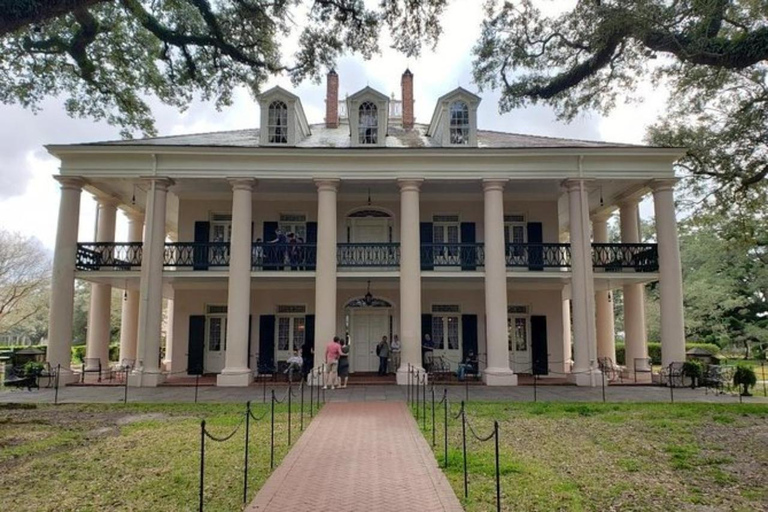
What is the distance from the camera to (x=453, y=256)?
19.3 m

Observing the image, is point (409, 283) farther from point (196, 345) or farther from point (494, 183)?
point (196, 345)

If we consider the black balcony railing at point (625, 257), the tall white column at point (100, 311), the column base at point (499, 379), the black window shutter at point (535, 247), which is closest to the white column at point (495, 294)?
the column base at point (499, 379)

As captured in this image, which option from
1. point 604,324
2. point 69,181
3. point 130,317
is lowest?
point 604,324

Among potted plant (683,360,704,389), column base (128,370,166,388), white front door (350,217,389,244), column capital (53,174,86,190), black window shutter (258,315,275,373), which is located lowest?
column base (128,370,166,388)

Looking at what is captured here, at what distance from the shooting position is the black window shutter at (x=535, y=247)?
61.6 feet

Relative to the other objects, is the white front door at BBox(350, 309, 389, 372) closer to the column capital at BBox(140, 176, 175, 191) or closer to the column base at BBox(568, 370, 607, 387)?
the column base at BBox(568, 370, 607, 387)

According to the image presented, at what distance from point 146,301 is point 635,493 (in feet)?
49.3

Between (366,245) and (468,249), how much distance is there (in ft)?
13.3

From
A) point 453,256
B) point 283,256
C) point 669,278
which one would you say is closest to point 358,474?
point 283,256

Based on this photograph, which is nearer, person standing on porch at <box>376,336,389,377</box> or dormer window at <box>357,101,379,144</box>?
dormer window at <box>357,101,379,144</box>

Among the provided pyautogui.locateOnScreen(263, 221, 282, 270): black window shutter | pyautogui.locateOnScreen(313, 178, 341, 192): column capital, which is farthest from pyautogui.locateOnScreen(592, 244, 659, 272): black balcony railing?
pyautogui.locateOnScreen(263, 221, 282, 270): black window shutter

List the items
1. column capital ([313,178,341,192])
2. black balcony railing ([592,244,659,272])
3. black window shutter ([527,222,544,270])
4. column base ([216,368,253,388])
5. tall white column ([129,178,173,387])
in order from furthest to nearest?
black window shutter ([527,222,544,270]) < black balcony railing ([592,244,659,272]) < column capital ([313,178,341,192]) < tall white column ([129,178,173,387]) < column base ([216,368,253,388])

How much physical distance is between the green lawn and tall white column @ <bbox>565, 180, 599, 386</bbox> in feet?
14.6

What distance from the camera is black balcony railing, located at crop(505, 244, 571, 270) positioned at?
18.4m
